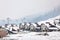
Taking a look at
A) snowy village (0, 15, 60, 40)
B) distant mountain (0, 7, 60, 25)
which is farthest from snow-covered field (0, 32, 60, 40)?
distant mountain (0, 7, 60, 25)

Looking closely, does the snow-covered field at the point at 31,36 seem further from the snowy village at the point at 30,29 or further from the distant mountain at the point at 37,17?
the distant mountain at the point at 37,17

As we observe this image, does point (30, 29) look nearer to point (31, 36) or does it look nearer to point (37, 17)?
point (31, 36)

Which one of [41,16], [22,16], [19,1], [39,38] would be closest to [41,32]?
[39,38]

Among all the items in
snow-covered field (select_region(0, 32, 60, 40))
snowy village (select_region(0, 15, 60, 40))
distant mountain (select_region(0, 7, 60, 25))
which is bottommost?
snow-covered field (select_region(0, 32, 60, 40))

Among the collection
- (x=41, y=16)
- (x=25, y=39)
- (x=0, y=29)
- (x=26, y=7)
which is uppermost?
(x=26, y=7)

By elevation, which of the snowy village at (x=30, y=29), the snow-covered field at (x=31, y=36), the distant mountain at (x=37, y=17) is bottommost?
the snow-covered field at (x=31, y=36)

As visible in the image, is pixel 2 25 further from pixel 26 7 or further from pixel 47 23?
pixel 47 23

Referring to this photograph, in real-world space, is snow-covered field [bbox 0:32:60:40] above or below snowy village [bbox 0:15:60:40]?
below

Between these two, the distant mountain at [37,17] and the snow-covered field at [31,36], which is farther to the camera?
the distant mountain at [37,17]

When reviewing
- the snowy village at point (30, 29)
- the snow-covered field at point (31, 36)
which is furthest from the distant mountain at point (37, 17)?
the snow-covered field at point (31, 36)

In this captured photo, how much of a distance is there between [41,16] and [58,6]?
31 cm

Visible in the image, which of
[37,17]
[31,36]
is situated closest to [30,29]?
[31,36]

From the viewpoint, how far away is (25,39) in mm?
2119

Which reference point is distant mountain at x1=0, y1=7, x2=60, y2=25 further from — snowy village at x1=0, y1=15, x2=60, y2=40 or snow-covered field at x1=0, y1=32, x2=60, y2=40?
snow-covered field at x1=0, y1=32, x2=60, y2=40
